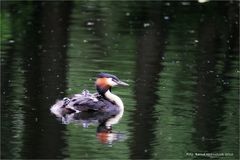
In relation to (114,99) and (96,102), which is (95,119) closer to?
(96,102)

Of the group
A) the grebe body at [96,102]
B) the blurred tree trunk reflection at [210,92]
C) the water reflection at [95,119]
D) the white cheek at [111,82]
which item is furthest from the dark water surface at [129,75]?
the white cheek at [111,82]

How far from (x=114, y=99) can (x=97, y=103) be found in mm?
344

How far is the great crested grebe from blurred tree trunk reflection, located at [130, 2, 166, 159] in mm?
354

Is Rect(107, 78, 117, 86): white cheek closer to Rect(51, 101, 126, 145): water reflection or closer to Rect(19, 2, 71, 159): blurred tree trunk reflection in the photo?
Rect(51, 101, 126, 145): water reflection

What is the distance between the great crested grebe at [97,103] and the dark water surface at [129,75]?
0.23 m

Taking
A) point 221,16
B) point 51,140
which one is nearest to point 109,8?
point 221,16

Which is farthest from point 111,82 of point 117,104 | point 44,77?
point 44,77

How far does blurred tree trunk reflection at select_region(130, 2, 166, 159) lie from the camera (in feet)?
41.1

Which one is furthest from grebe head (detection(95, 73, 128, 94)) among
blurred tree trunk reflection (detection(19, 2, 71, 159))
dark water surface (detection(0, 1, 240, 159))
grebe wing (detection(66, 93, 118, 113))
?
blurred tree trunk reflection (detection(19, 2, 71, 159))

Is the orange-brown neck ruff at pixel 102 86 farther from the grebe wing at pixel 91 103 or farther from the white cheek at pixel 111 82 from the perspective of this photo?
the grebe wing at pixel 91 103

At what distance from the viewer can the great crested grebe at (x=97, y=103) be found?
47.2ft

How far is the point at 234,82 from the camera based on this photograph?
678 inches

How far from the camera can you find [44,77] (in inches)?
681

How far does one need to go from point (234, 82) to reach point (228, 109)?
257 centimetres
